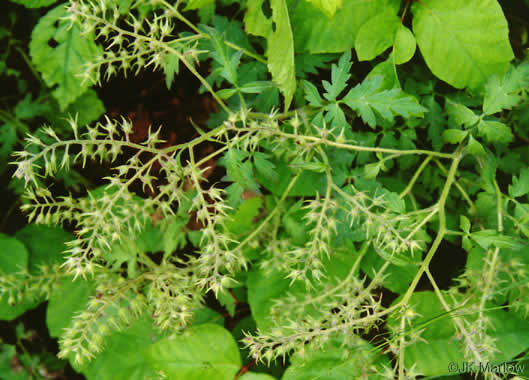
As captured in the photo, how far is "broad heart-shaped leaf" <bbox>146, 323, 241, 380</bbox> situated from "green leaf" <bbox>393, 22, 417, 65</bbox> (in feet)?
5.73

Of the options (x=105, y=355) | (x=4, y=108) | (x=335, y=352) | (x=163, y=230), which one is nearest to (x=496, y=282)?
(x=335, y=352)

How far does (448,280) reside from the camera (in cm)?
263

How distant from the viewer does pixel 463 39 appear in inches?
81.5

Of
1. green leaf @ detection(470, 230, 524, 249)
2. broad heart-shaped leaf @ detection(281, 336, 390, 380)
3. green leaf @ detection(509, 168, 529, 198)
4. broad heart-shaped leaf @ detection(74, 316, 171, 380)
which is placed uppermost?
green leaf @ detection(509, 168, 529, 198)

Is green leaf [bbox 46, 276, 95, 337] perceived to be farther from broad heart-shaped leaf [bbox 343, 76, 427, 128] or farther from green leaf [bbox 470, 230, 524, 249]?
green leaf [bbox 470, 230, 524, 249]

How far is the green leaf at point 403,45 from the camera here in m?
2.08

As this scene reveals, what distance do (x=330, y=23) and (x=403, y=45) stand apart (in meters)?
0.39

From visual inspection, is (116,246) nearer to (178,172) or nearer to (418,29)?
(178,172)

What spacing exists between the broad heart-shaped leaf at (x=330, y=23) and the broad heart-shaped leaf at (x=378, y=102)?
1.16ft

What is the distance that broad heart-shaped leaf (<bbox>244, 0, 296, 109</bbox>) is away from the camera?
190cm

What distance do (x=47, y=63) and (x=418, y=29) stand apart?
6.77 ft

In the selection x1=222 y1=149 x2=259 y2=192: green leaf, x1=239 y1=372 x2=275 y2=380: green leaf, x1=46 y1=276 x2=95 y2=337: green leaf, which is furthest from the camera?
x1=46 y1=276 x2=95 y2=337: green leaf

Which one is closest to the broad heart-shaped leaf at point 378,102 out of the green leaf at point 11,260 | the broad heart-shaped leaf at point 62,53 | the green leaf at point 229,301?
the green leaf at point 229,301

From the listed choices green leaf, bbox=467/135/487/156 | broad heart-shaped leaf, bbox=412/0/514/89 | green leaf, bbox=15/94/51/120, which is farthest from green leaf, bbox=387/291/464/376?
green leaf, bbox=15/94/51/120
